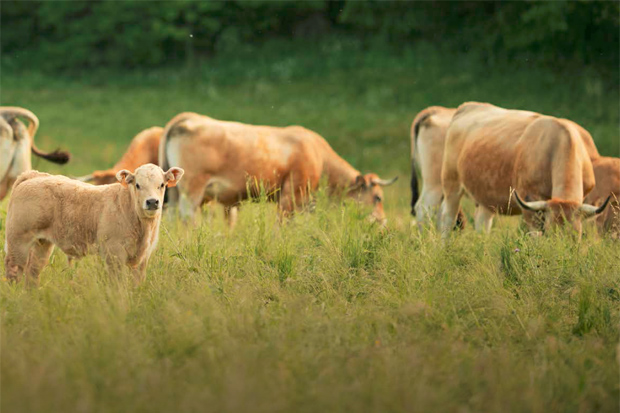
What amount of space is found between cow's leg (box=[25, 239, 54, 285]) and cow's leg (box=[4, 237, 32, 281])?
0.06 metres

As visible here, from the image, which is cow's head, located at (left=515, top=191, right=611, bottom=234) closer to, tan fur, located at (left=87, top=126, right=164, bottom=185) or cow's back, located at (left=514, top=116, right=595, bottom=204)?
cow's back, located at (left=514, top=116, right=595, bottom=204)

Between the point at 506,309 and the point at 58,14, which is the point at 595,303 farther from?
the point at 58,14

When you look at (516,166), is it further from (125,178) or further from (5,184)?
(5,184)

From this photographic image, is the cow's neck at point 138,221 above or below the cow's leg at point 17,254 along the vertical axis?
above

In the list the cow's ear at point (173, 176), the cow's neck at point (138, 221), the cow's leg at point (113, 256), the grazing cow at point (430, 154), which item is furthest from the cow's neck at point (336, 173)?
the cow's leg at point (113, 256)

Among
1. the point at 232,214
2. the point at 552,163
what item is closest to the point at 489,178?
the point at 552,163

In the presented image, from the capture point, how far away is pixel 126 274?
581cm

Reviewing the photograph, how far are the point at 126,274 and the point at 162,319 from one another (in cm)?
69

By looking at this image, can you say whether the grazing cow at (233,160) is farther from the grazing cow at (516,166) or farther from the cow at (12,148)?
the cow at (12,148)

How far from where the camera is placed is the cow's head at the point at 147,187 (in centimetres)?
582

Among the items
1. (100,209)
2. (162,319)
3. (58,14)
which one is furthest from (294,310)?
(58,14)

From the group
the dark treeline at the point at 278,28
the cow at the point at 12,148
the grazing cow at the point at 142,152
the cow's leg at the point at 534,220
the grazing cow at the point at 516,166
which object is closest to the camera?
the cow's leg at the point at 534,220

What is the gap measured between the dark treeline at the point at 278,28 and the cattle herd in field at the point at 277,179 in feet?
40.6

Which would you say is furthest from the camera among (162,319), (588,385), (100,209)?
(100,209)
